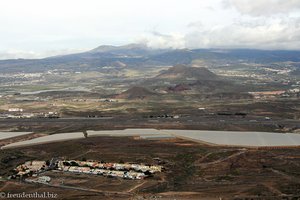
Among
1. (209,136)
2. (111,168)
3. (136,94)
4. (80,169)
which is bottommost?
(111,168)

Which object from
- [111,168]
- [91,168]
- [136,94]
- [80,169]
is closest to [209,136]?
[111,168]

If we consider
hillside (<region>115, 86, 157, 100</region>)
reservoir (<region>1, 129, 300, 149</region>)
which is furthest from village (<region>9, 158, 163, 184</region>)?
hillside (<region>115, 86, 157, 100</region>)

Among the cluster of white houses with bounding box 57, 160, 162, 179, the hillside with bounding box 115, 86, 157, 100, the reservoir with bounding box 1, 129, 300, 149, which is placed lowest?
the cluster of white houses with bounding box 57, 160, 162, 179

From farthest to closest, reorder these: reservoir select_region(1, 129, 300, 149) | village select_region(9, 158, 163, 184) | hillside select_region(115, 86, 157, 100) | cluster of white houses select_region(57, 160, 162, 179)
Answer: hillside select_region(115, 86, 157, 100)
reservoir select_region(1, 129, 300, 149)
cluster of white houses select_region(57, 160, 162, 179)
village select_region(9, 158, 163, 184)

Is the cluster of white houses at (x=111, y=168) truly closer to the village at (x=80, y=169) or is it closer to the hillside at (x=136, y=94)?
the village at (x=80, y=169)

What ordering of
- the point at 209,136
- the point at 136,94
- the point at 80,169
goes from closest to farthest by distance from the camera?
1. the point at 80,169
2. the point at 209,136
3. the point at 136,94

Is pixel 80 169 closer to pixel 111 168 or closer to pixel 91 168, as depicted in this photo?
pixel 91 168

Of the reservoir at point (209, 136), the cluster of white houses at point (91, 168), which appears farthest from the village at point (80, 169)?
the reservoir at point (209, 136)

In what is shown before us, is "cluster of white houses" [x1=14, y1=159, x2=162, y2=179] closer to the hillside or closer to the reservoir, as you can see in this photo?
the reservoir

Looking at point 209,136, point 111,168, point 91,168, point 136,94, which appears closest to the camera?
point 111,168
